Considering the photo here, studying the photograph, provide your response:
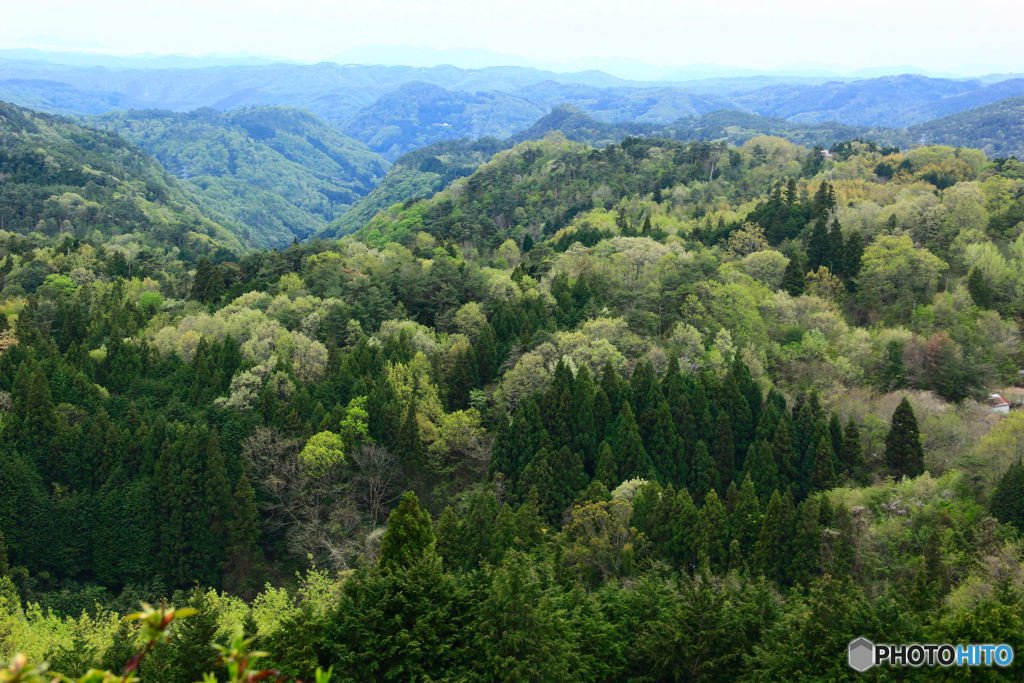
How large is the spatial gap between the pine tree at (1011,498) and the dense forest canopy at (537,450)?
0.14 metres

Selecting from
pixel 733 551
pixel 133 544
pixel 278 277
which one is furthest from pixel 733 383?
pixel 278 277

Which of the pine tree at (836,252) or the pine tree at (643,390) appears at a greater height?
the pine tree at (836,252)

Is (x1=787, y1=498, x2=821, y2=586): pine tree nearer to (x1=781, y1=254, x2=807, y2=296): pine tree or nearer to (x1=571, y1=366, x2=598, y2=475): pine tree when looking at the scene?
(x1=571, y1=366, x2=598, y2=475): pine tree

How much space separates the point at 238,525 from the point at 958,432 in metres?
40.8

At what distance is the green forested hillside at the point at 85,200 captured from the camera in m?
124

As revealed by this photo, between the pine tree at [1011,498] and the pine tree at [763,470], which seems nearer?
the pine tree at [1011,498]

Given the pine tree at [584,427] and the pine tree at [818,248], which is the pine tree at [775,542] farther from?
the pine tree at [818,248]

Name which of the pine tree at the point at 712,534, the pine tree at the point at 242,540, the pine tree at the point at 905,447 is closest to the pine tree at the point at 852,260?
A: the pine tree at the point at 905,447

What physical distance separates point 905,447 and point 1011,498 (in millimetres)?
9880

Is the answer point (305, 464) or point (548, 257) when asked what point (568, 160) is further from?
point (305, 464)

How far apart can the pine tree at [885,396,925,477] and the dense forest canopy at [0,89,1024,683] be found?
6.1 inches

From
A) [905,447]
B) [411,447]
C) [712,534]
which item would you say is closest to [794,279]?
[905,447]

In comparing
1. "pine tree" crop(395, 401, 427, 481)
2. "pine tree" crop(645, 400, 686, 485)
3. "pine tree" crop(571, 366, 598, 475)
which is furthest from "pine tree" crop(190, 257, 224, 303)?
"pine tree" crop(645, 400, 686, 485)

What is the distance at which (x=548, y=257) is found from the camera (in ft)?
245
